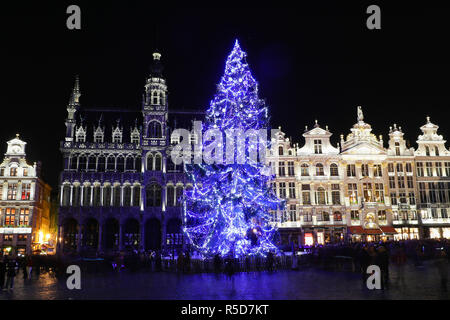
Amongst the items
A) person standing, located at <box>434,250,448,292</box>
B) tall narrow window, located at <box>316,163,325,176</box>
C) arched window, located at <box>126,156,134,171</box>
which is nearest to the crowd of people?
person standing, located at <box>434,250,448,292</box>

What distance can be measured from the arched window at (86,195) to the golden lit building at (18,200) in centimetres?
1007

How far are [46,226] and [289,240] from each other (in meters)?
47.4

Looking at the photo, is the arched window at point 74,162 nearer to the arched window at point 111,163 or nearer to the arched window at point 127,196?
the arched window at point 111,163

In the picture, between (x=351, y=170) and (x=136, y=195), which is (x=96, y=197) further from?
(x=351, y=170)

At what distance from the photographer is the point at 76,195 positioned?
52.9 meters

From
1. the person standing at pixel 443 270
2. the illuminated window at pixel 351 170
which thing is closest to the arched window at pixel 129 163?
the illuminated window at pixel 351 170

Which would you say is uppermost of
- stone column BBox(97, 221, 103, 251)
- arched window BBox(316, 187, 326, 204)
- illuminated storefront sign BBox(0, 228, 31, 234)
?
arched window BBox(316, 187, 326, 204)

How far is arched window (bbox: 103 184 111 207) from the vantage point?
52875mm

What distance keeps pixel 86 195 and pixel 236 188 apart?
3386 centimetres

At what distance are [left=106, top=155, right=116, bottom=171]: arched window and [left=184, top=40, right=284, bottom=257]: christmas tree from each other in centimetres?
2943

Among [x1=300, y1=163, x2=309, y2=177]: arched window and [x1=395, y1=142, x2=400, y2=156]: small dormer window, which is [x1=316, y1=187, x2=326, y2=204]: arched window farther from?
[x1=395, y1=142, x2=400, y2=156]: small dormer window

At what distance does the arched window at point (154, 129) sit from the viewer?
55.8 metres
